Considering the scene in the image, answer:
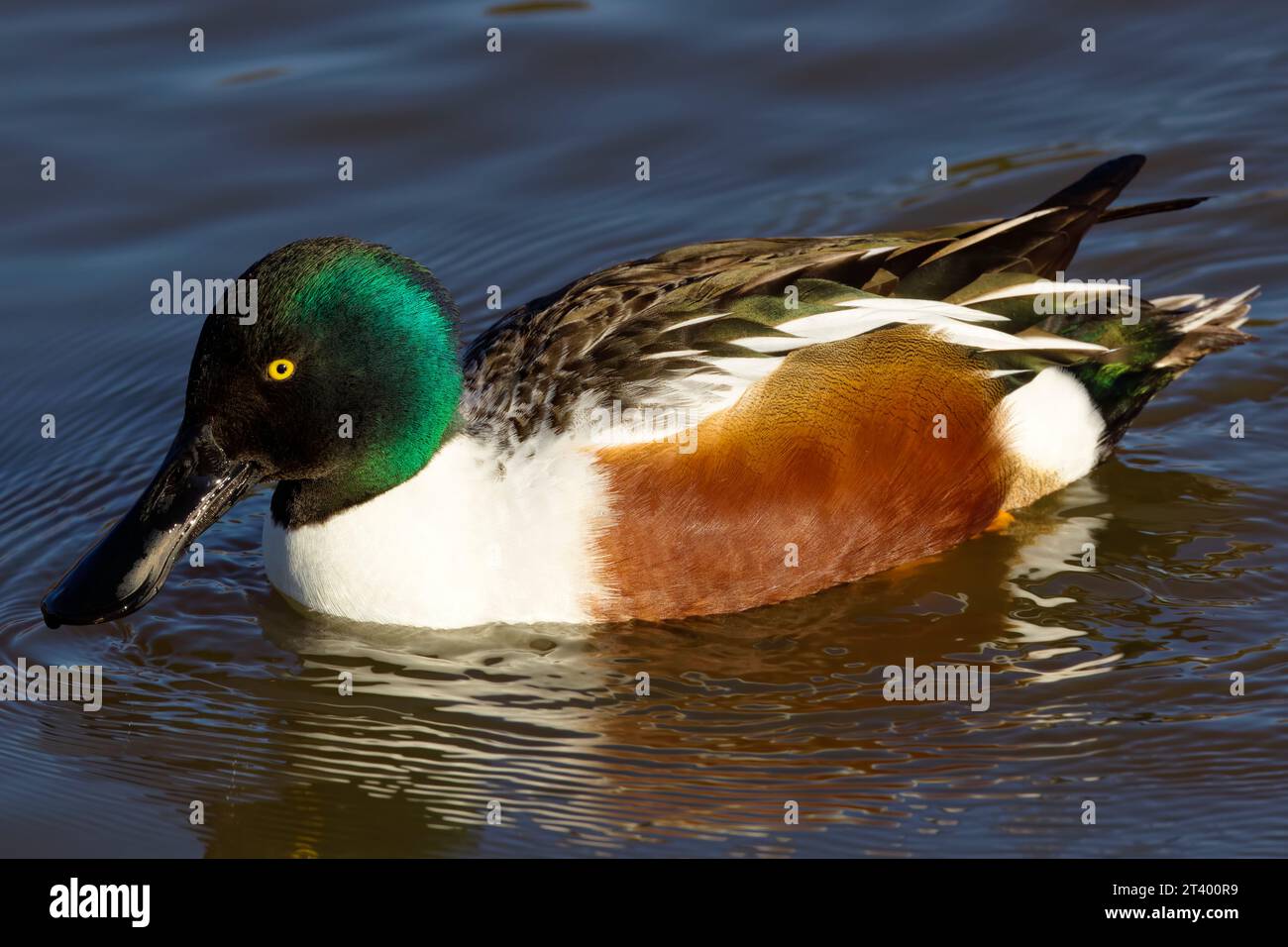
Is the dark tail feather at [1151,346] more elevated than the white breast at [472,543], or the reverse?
the dark tail feather at [1151,346]

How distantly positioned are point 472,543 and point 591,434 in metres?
0.50

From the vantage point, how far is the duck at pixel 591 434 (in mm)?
5547

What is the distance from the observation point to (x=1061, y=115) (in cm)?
880

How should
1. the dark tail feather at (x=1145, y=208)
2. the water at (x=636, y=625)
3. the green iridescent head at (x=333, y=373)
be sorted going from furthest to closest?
1. the dark tail feather at (x=1145, y=208)
2. the green iridescent head at (x=333, y=373)
3. the water at (x=636, y=625)

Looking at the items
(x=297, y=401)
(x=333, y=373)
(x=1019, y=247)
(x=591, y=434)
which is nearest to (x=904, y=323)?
(x=1019, y=247)

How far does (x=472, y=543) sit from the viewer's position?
5660 millimetres

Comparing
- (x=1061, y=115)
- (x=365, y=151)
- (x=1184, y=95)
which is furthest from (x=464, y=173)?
(x=1184, y=95)

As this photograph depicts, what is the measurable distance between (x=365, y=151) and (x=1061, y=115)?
3.34 metres

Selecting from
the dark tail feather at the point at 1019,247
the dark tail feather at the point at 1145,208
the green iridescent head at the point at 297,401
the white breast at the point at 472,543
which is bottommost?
the white breast at the point at 472,543

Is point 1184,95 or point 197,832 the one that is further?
point 1184,95

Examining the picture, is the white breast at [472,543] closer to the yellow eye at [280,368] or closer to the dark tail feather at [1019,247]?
the yellow eye at [280,368]

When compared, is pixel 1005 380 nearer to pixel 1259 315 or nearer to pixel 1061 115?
pixel 1259 315

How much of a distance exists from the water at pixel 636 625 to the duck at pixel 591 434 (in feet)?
0.63

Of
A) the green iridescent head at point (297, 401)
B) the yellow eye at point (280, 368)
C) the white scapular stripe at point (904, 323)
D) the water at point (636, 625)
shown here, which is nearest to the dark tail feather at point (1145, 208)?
the white scapular stripe at point (904, 323)
